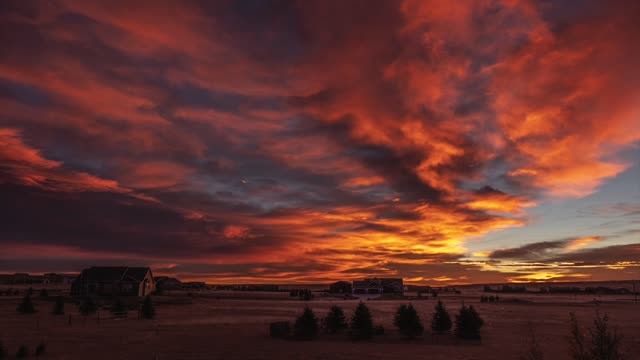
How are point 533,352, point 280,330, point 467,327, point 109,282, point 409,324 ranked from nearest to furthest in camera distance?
1. point 533,352
2. point 467,327
3. point 409,324
4. point 280,330
5. point 109,282

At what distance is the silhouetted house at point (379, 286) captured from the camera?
431ft

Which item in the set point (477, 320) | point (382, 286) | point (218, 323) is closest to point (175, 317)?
point (218, 323)

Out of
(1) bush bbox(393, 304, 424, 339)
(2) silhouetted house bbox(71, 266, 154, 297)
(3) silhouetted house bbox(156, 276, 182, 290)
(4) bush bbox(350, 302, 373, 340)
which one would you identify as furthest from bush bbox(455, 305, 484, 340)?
(3) silhouetted house bbox(156, 276, 182, 290)

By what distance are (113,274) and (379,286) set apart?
229ft

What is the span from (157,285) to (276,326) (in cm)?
7753

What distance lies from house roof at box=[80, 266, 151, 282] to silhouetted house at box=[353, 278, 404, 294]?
60922mm

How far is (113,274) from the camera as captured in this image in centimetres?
9225

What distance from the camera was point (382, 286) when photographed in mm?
131375

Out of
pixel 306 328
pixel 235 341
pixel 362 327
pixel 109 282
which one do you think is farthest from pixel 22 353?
pixel 109 282

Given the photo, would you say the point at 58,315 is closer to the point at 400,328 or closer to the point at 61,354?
the point at 61,354

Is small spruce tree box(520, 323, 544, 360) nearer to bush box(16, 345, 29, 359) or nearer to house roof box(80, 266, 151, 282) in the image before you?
bush box(16, 345, 29, 359)

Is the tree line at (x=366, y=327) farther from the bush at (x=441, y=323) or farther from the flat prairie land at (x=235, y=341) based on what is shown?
the bush at (x=441, y=323)

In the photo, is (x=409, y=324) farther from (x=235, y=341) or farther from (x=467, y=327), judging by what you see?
(x=235, y=341)

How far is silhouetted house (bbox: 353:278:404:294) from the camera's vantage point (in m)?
131
